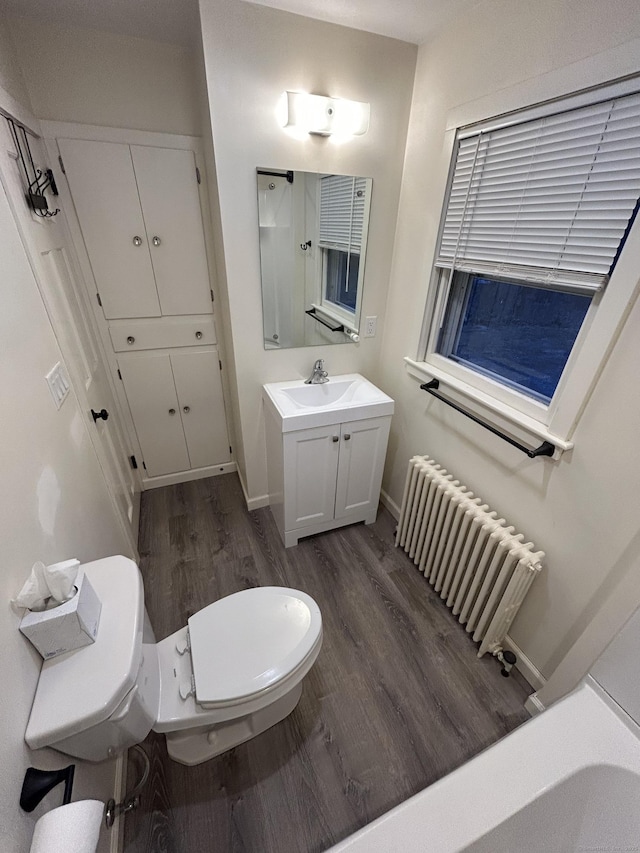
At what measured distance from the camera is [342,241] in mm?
1775

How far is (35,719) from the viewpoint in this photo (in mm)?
679

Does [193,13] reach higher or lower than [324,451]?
higher

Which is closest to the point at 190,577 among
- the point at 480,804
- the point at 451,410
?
the point at 480,804

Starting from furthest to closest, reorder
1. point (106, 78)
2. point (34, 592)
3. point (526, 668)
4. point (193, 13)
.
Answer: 1. point (106, 78)
2. point (526, 668)
3. point (193, 13)
4. point (34, 592)

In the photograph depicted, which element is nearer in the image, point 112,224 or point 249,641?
point 249,641

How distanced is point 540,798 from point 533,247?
5.11 ft

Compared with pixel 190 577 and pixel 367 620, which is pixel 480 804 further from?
pixel 190 577

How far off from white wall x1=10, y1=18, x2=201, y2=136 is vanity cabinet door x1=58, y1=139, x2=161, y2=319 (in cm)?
13

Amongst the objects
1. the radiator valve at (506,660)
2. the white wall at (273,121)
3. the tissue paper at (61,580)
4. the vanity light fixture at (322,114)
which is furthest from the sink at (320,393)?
the radiator valve at (506,660)

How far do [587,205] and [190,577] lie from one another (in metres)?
2.20

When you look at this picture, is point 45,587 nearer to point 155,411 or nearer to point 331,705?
point 331,705

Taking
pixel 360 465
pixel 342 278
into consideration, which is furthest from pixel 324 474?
pixel 342 278

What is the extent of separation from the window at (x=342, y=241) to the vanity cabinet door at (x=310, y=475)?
2.40ft

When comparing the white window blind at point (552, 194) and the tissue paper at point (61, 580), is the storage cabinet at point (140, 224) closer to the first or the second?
the white window blind at point (552, 194)
